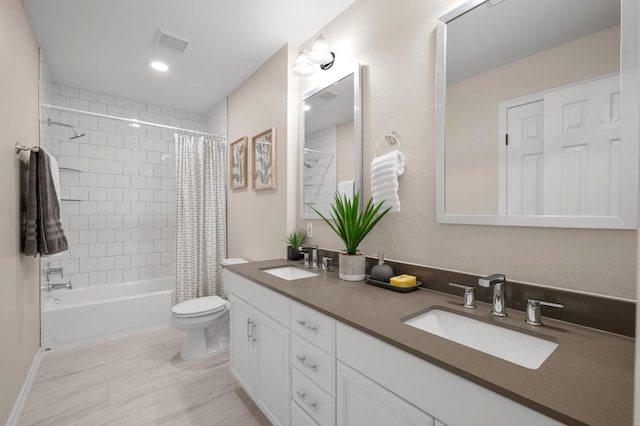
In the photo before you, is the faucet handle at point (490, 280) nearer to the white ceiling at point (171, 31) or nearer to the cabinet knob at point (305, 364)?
the cabinet knob at point (305, 364)

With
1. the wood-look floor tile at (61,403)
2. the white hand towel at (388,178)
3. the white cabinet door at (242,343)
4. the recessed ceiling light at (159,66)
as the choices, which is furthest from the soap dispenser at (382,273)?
the recessed ceiling light at (159,66)

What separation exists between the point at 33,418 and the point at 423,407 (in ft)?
7.29

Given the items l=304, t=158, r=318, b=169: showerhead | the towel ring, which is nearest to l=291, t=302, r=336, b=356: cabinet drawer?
the towel ring

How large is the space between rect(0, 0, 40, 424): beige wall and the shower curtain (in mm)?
1117

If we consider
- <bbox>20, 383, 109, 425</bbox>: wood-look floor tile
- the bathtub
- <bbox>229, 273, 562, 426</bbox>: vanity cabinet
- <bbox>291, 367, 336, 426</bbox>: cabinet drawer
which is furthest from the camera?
the bathtub

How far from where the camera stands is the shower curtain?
2.99 meters

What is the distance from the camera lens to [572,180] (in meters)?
0.98

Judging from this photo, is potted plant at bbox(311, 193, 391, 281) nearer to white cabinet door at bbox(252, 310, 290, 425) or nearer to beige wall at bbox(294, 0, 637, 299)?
beige wall at bbox(294, 0, 637, 299)

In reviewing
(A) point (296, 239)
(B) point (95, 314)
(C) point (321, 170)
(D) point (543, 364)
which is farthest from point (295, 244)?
(B) point (95, 314)

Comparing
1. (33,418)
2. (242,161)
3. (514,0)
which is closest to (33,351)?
(33,418)

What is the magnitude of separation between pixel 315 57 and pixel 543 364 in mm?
1914

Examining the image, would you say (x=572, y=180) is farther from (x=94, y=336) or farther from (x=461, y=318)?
(x=94, y=336)

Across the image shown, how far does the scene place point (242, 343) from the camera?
1.81 m

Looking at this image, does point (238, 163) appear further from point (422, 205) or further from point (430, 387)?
point (430, 387)
